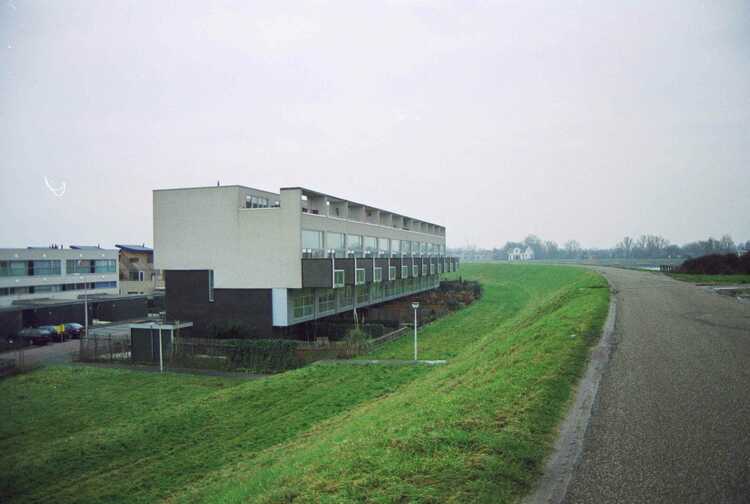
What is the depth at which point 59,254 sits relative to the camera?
1720 inches

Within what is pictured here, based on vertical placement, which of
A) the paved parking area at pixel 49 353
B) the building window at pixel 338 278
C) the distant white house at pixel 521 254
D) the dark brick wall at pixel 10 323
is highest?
the distant white house at pixel 521 254

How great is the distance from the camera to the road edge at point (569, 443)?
5.48 m

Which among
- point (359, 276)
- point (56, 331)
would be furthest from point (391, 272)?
point (56, 331)

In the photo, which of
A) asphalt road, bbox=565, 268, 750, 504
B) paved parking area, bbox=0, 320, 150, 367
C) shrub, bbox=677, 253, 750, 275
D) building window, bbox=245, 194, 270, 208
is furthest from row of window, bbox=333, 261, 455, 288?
shrub, bbox=677, 253, 750, 275

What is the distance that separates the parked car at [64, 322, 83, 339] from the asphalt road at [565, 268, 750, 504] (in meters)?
36.4

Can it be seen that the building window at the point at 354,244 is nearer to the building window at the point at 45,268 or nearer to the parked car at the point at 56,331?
the parked car at the point at 56,331

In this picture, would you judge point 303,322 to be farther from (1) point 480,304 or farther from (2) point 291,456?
(1) point 480,304

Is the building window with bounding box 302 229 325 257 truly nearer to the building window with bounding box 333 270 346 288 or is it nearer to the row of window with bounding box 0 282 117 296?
the building window with bounding box 333 270 346 288

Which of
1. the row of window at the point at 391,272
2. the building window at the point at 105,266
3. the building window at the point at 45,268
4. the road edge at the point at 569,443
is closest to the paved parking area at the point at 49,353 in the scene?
the building window at the point at 45,268

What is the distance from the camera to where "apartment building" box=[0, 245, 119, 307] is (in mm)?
34969

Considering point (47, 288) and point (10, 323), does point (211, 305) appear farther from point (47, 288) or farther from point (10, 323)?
point (47, 288)

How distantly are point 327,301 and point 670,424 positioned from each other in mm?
27402

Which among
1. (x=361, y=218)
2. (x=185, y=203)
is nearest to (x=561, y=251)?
(x=361, y=218)

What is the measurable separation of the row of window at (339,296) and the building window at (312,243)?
2.40 metres
